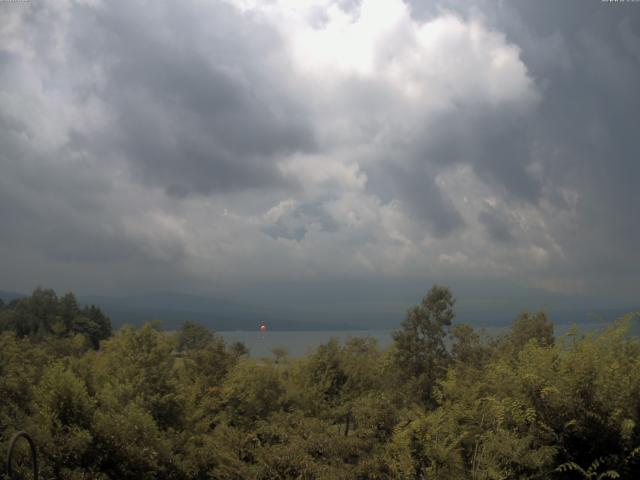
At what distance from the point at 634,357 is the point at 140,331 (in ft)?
75.5

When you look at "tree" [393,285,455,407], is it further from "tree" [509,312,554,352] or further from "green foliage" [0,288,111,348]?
"green foliage" [0,288,111,348]

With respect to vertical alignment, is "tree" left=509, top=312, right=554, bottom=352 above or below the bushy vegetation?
above

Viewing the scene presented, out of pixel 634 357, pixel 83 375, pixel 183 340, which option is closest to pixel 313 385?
pixel 83 375

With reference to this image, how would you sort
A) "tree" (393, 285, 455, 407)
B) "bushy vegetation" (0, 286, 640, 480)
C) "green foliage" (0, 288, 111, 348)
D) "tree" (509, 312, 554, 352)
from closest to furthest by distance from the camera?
"bushy vegetation" (0, 286, 640, 480) → "tree" (393, 285, 455, 407) → "tree" (509, 312, 554, 352) → "green foliage" (0, 288, 111, 348)

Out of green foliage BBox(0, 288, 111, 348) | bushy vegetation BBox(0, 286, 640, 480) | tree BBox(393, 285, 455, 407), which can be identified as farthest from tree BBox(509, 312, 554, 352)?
green foliage BBox(0, 288, 111, 348)

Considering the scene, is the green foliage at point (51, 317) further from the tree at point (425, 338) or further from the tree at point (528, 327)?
the tree at point (528, 327)

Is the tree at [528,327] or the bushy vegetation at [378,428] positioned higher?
the tree at [528,327]

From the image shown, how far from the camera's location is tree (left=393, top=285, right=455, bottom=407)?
36.3 m

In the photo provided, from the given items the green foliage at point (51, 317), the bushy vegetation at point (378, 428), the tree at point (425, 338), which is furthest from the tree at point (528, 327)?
the green foliage at point (51, 317)

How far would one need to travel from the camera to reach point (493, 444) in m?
11.9

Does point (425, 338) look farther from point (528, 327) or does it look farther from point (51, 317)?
point (51, 317)

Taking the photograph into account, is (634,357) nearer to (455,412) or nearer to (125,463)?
(455,412)

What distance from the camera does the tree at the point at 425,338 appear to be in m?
36.3

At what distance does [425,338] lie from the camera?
3744 cm
